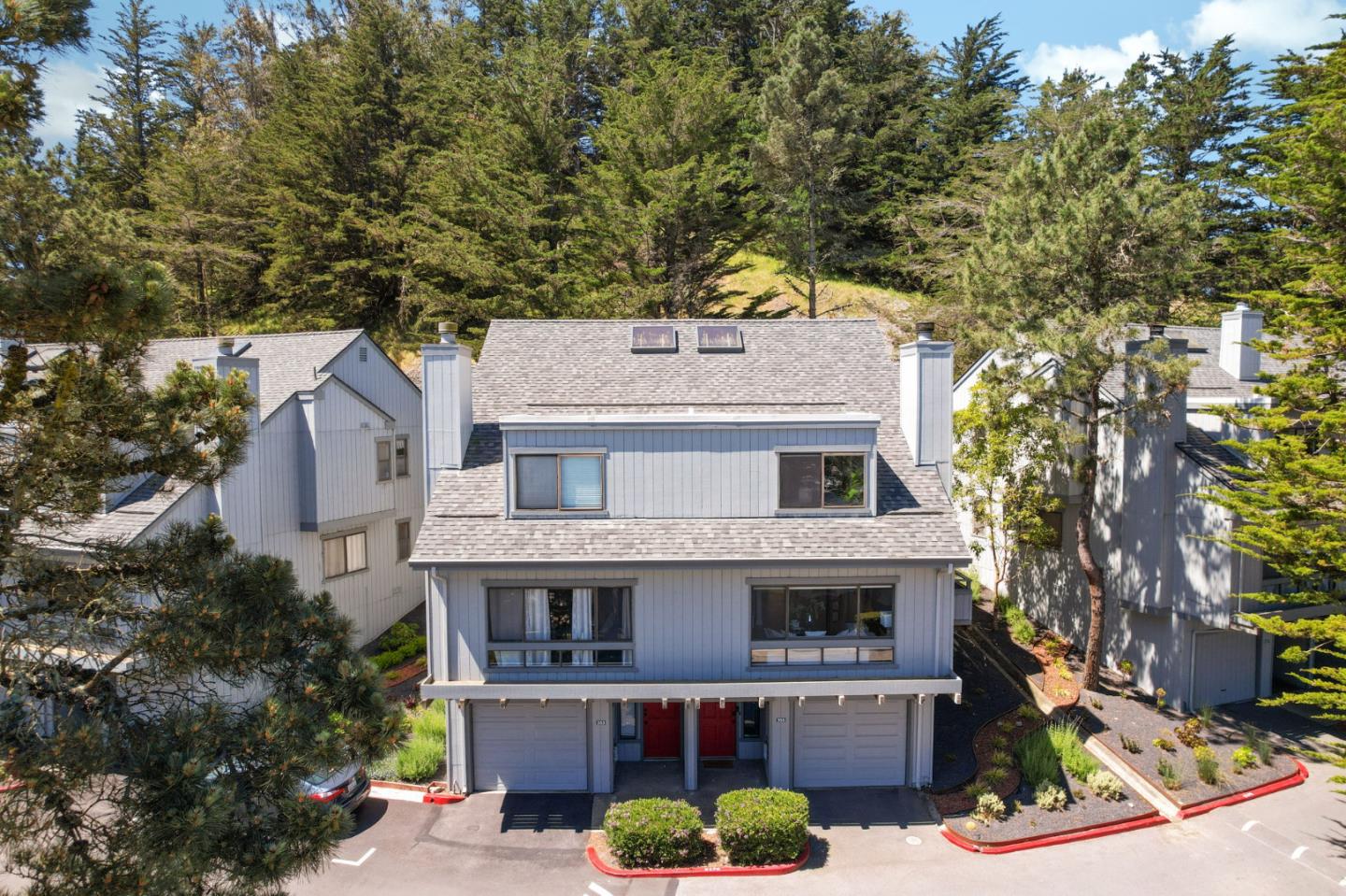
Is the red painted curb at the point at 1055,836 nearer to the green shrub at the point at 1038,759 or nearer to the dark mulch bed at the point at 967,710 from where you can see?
the green shrub at the point at 1038,759

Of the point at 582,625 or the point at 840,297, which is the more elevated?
the point at 840,297

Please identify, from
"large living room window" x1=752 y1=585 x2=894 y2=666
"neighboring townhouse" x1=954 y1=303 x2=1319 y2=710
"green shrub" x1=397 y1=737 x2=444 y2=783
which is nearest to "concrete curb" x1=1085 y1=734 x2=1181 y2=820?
"neighboring townhouse" x1=954 y1=303 x2=1319 y2=710

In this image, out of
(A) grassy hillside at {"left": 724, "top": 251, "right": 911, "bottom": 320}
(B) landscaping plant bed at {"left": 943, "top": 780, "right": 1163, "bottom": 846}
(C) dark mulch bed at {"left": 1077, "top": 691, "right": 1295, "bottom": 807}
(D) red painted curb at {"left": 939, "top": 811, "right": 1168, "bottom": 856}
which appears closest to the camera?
(D) red painted curb at {"left": 939, "top": 811, "right": 1168, "bottom": 856}

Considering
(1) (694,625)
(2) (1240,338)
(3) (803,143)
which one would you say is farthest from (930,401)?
(3) (803,143)

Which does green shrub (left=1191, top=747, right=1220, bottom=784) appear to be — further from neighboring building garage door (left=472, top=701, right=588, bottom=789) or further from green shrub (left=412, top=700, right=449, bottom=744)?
green shrub (left=412, top=700, right=449, bottom=744)

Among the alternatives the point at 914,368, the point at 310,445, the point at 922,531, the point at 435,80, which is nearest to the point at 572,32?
the point at 435,80

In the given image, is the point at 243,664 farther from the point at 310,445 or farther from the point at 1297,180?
the point at 1297,180

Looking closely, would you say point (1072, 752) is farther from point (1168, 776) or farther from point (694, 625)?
point (694, 625)
